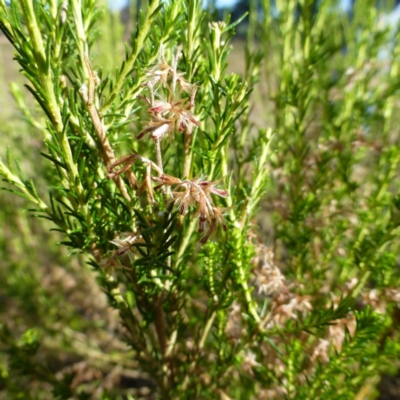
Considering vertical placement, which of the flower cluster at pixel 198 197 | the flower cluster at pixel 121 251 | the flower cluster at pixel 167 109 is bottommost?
the flower cluster at pixel 121 251

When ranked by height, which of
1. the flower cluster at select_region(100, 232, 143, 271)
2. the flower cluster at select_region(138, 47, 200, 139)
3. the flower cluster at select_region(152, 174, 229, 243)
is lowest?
the flower cluster at select_region(100, 232, 143, 271)

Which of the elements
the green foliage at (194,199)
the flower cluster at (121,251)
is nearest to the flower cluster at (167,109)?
the green foliage at (194,199)

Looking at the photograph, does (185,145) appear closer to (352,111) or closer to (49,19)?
(49,19)

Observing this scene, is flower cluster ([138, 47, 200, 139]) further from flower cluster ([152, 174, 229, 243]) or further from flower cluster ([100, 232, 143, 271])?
flower cluster ([100, 232, 143, 271])

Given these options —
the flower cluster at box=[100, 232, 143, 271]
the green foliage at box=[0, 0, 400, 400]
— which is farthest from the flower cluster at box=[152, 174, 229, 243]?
the flower cluster at box=[100, 232, 143, 271]

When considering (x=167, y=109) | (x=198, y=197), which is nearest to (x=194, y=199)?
(x=198, y=197)

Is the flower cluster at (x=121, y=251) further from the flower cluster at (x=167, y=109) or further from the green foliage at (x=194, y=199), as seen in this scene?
the flower cluster at (x=167, y=109)

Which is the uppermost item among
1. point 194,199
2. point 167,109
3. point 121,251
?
point 167,109

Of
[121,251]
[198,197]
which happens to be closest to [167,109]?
[198,197]

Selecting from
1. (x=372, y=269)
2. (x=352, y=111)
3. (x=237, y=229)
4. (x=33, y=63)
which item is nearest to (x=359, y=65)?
(x=352, y=111)

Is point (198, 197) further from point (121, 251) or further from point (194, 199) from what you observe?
point (121, 251)

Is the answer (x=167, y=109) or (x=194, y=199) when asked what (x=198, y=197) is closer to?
(x=194, y=199)

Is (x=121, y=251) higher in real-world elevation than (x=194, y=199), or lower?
lower
